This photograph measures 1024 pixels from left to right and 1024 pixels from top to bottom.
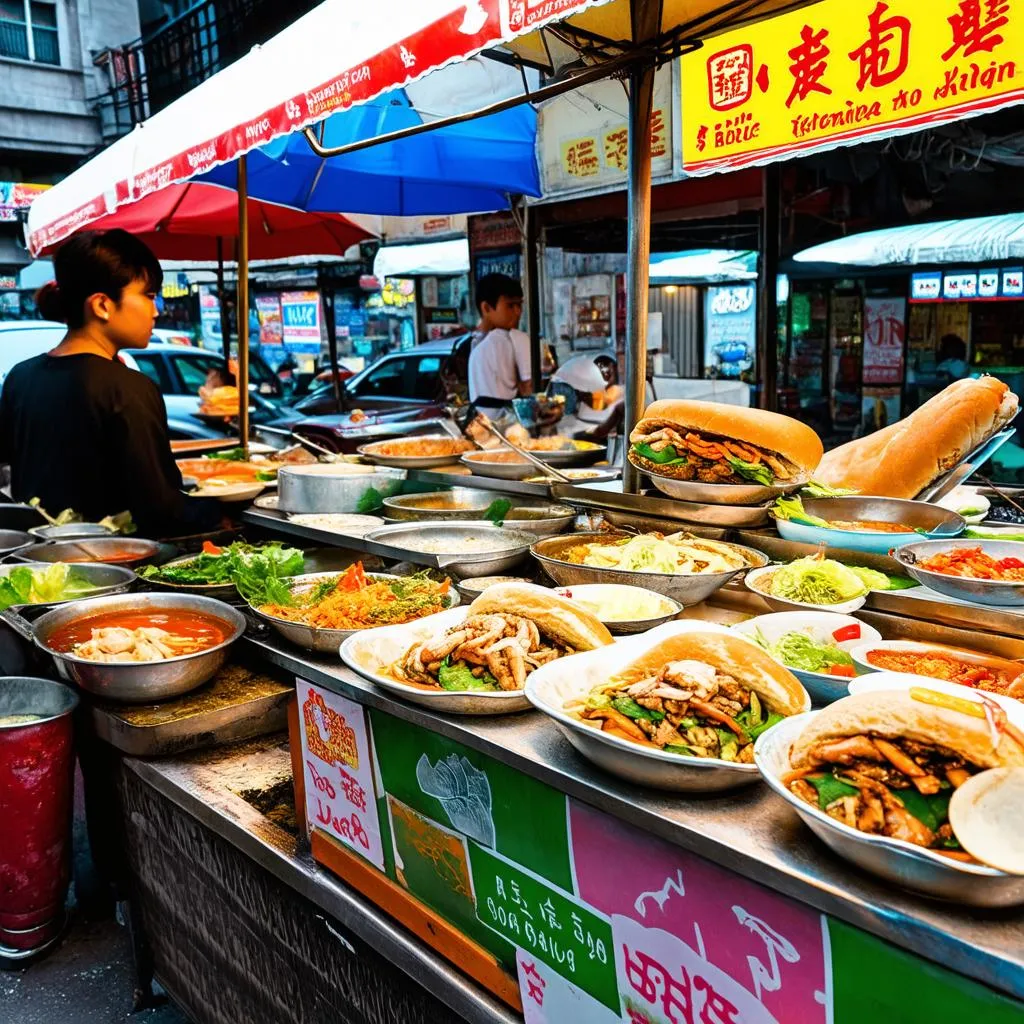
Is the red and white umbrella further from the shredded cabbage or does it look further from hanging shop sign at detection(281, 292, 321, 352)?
hanging shop sign at detection(281, 292, 321, 352)

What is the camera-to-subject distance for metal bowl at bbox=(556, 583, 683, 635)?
205cm

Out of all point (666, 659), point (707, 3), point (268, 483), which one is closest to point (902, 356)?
point (707, 3)

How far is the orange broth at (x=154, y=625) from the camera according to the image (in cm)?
271

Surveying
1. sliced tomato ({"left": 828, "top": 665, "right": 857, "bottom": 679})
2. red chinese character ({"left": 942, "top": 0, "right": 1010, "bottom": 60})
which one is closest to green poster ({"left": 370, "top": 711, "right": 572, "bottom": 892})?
sliced tomato ({"left": 828, "top": 665, "right": 857, "bottom": 679})

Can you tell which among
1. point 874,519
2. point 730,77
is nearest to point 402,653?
point 874,519

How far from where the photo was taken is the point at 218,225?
8.23 m

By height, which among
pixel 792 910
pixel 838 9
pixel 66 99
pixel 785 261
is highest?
pixel 66 99

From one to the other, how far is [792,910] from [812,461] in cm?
163

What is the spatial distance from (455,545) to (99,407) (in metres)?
1.70

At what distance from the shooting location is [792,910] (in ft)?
4.22

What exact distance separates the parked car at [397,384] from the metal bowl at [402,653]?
324 inches

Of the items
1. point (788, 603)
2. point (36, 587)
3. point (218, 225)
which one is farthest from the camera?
point (218, 225)

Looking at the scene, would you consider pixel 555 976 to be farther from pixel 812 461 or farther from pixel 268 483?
pixel 268 483

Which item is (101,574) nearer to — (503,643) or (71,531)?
(71,531)
